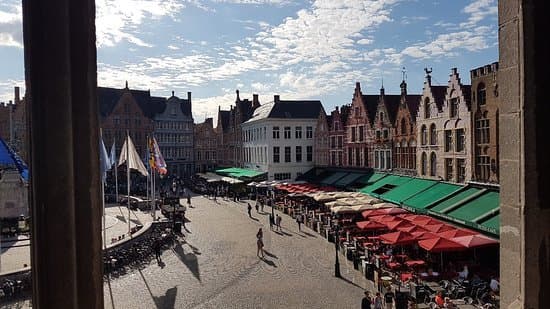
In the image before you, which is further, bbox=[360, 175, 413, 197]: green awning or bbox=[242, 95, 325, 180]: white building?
bbox=[242, 95, 325, 180]: white building

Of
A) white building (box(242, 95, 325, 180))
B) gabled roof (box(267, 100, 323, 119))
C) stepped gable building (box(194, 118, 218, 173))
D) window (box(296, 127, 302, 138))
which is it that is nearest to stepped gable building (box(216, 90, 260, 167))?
stepped gable building (box(194, 118, 218, 173))

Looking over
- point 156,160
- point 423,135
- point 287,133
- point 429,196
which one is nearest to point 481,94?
point 429,196

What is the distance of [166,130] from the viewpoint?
72.5 meters

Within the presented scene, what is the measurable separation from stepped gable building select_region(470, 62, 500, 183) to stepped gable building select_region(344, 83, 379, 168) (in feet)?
43.3

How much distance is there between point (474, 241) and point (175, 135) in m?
64.5

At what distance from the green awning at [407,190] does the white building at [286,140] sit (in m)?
22.1

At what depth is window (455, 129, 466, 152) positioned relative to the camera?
75.6ft

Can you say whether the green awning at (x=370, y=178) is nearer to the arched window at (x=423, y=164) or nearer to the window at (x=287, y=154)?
the arched window at (x=423, y=164)

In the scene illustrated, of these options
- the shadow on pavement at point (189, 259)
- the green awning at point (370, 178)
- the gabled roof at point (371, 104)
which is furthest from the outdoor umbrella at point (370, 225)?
the gabled roof at point (371, 104)

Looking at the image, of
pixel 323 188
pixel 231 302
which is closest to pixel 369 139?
pixel 323 188

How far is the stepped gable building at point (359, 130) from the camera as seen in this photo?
116ft

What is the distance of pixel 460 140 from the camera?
2325 centimetres

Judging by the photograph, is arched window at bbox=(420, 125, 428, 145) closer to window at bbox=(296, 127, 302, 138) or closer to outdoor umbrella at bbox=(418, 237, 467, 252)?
outdoor umbrella at bbox=(418, 237, 467, 252)

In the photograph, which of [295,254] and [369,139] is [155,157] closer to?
[295,254]
